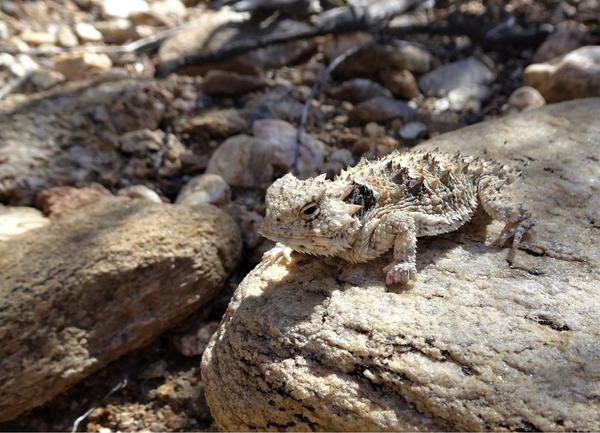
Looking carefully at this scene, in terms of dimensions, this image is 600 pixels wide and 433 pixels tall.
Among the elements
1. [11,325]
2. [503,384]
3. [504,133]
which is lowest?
[11,325]

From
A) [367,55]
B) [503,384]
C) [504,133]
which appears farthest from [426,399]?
[367,55]

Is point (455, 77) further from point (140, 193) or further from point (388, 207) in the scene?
point (388, 207)

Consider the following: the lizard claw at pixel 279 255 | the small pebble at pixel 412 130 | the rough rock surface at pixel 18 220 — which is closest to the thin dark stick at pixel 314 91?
the small pebble at pixel 412 130

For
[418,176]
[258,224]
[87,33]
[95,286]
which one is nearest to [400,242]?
[418,176]

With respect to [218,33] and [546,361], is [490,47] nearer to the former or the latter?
[218,33]

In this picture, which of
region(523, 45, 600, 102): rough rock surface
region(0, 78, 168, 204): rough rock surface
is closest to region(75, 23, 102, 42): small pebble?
region(0, 78, 168, 204): rough rock surface

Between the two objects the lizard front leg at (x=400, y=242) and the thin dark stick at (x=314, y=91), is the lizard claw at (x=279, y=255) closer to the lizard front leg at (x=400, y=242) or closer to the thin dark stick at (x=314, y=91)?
the lizard front leg at (x=400, y=242)

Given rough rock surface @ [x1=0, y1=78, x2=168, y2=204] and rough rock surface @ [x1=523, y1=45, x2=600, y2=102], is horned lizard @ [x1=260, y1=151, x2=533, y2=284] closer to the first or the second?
rough rock surface @ [x1=523, y1=45, x2=600, y2=102]
